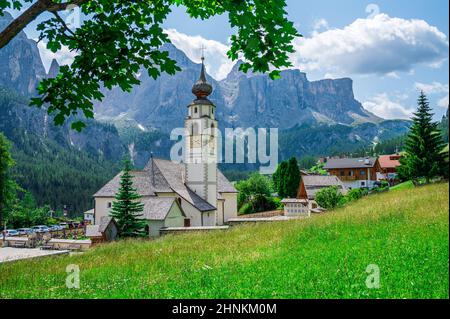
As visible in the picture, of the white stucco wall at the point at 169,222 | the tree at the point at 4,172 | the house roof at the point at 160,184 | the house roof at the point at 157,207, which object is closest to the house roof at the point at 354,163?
the house roof at the point at 160,184

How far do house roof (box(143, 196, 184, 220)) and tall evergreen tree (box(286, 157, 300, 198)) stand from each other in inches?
1566

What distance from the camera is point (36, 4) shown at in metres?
6.20

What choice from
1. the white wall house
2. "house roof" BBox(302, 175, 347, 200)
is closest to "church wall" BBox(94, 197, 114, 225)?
the white wall house

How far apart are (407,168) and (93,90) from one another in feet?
78.6

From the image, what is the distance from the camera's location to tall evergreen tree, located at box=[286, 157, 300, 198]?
248ft

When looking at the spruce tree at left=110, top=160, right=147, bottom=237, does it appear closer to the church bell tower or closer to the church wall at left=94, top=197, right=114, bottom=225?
the church wall at left=94, top=197, right=114, bottom=225

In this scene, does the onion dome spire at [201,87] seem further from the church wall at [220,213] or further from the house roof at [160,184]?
the church wall at [220,213]

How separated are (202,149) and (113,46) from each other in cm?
4246

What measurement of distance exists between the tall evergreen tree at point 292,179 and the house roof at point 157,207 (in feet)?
130

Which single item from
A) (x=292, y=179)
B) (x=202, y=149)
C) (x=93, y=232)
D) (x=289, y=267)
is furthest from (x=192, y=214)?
(x=289, y=267)

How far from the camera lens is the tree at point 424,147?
23719 mm

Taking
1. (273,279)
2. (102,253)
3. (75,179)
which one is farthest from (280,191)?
(75,179)

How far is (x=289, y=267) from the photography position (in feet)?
29.3
